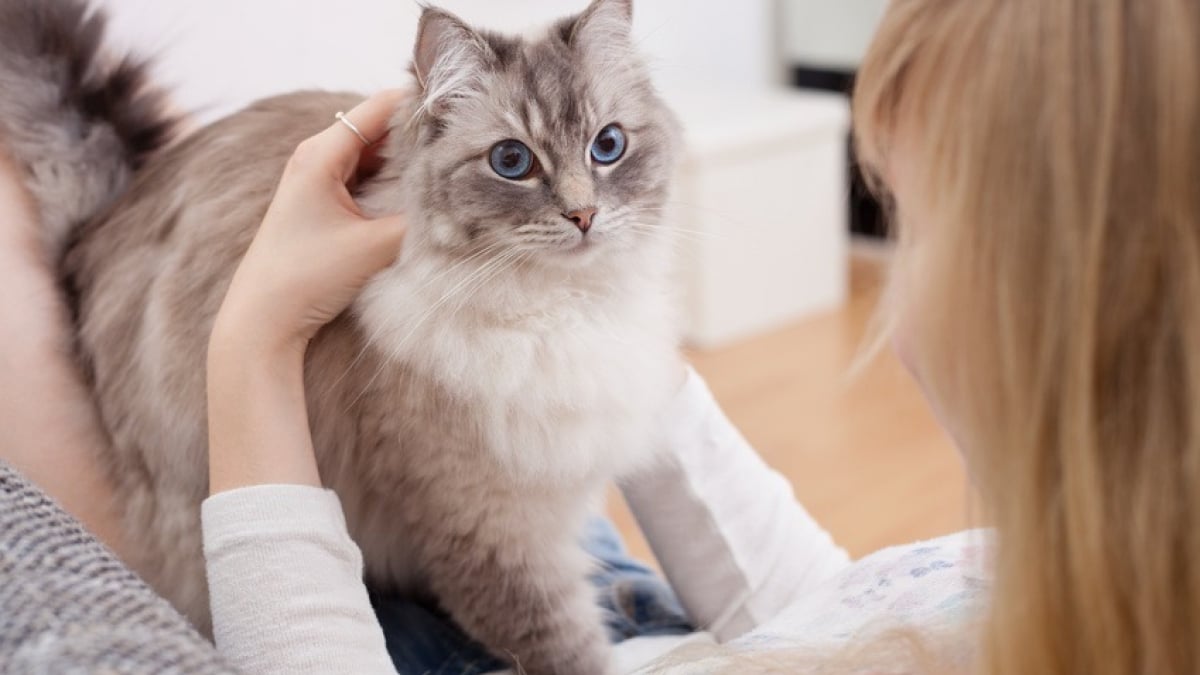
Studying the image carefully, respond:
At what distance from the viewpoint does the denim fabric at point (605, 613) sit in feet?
3.92

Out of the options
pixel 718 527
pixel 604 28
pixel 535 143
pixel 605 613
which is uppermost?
pixel 604 28

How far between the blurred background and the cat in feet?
1.99

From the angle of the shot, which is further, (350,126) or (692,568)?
(692,568)

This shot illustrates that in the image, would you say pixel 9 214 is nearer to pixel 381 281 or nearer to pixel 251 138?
pixel 251 138

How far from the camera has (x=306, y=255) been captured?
1.02 metres

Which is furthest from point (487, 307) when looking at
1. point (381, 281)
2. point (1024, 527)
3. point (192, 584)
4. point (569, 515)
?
point (1024, 527)

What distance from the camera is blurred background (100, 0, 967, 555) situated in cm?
206

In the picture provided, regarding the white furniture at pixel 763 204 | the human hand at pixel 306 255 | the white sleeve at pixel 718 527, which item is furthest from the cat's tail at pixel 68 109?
the white furniture at pixel 763 204

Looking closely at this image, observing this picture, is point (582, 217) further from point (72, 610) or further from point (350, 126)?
point (72, 610)

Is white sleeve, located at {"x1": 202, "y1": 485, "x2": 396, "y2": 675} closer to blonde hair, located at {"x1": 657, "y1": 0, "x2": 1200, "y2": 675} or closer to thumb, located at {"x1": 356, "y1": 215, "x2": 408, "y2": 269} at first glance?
thumb, located at {"x1": 356, "y1": 215, "x2": 408, "y2": 269}

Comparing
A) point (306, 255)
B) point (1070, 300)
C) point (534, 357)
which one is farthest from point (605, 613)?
point (1070, 300)

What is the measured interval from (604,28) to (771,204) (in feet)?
7.91

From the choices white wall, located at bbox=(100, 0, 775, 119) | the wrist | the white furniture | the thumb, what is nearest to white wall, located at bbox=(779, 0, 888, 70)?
the white furniture

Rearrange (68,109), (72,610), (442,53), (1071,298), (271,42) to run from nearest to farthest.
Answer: (1071,298) → (72,610) → (442,53) → (68,109) → (271,42)
